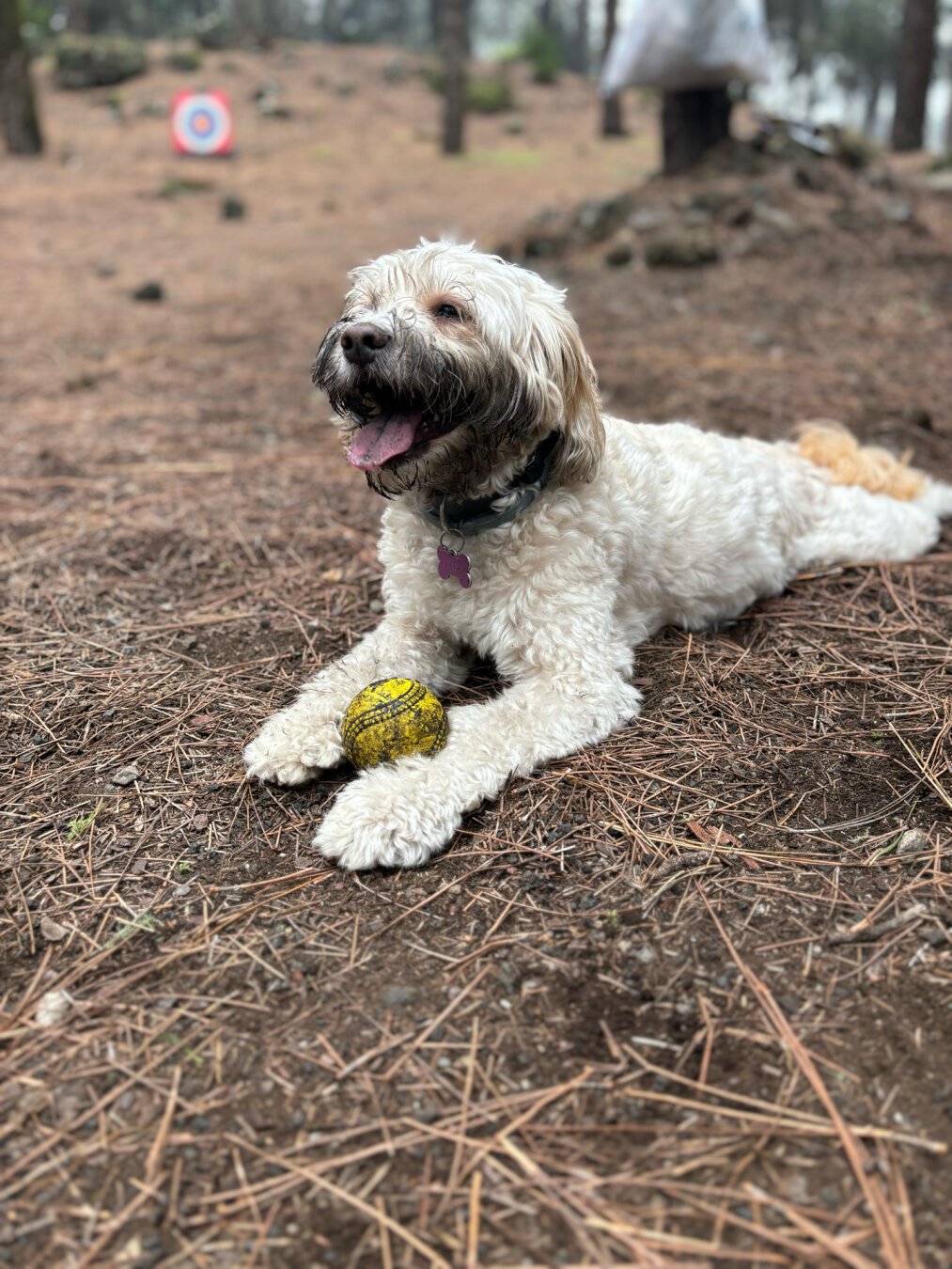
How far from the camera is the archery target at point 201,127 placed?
2294 cm

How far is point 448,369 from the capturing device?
10.2 feet

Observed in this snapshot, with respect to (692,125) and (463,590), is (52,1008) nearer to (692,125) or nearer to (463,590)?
(463,590)

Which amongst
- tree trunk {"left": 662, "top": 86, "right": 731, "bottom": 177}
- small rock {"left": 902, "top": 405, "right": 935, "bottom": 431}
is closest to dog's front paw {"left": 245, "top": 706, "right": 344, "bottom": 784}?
small rock {"left": 902, "top": 405, "right": 935, "bottom": 431}

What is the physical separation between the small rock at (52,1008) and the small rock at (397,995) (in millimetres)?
787

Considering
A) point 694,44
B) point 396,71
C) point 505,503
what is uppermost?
point 396,71

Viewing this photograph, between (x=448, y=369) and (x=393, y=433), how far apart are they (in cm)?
28

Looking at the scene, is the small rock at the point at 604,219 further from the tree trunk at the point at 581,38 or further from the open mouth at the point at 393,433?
the tree trunk at the point at 581,38

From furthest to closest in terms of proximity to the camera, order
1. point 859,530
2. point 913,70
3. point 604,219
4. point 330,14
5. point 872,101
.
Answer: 1. point 330,14
2. point 872,101
3. point 913,70
4. point 604,219
5. point 859,530

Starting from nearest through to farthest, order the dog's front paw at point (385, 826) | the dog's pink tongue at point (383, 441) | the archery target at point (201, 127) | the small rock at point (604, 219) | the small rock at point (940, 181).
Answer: the dog's front paw at point (385, 826), the dog's pink tongue at point (383, 441), the small rock at point (604, 219), the small rock at point (940, 181), the archery target at point (201, 127)

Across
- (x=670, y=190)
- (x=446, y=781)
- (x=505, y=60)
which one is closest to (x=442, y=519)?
(x=446, y=781)

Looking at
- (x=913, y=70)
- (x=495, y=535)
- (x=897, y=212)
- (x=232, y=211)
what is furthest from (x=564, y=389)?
(x=913, y=70)

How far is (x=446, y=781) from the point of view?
3088mm

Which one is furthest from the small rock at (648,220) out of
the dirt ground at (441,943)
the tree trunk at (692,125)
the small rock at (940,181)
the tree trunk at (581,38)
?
the tree trunk at (581,38)

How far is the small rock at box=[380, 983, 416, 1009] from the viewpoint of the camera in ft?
7.93
